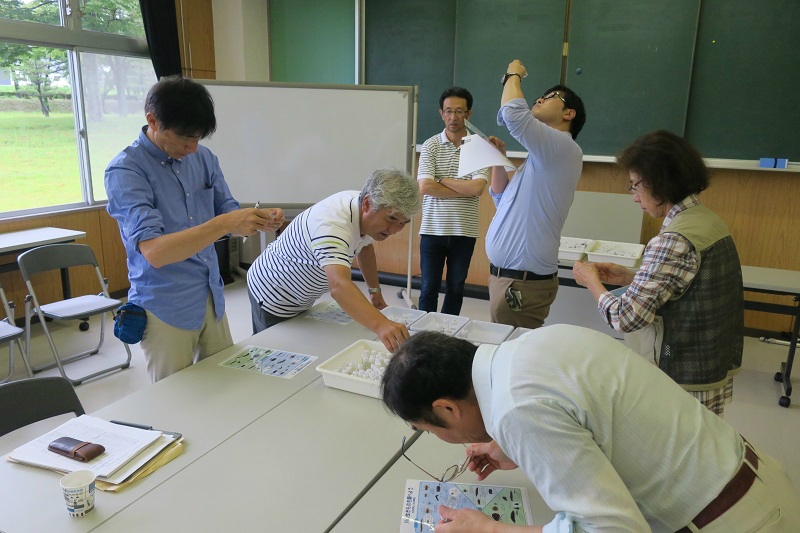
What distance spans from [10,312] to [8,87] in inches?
70.9

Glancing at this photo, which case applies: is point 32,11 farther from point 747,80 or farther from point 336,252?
point 747,80

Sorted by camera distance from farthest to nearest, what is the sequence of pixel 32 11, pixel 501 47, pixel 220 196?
1. pixel 501 47
2. pixel 32 11
3. pixel 220 196

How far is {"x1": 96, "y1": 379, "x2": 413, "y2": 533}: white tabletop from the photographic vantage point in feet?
3.73

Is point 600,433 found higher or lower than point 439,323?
higher

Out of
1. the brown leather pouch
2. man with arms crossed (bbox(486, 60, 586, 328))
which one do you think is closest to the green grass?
the brown leather pouch

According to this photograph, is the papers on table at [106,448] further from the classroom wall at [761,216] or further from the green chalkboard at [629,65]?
the green chalkboard at [629,65]

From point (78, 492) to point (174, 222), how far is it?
0.96 metres

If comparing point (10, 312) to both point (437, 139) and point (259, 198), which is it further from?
point (437, 139)

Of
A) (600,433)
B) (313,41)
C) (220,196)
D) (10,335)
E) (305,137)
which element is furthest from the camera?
(313,41)

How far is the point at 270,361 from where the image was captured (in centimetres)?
191

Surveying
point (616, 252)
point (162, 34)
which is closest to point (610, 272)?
point (616, 252)

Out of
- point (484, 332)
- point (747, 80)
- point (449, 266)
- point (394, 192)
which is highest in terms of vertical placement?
point (747, 80)

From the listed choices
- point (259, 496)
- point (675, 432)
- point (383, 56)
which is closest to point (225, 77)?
point (383, 56)

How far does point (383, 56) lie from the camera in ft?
16.2
